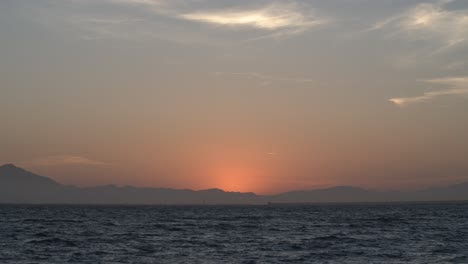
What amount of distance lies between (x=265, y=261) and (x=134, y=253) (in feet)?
45.9

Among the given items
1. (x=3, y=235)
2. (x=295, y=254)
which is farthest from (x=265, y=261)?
(x=3, y=235)

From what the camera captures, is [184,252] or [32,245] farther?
[32,245]

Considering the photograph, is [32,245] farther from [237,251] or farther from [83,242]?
[237,251]

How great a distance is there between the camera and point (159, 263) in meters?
52.5

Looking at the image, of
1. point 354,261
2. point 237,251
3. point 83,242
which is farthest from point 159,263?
point 83,242

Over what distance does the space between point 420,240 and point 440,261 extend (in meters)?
21.5

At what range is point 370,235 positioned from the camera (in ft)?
277

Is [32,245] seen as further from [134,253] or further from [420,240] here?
[420,240]

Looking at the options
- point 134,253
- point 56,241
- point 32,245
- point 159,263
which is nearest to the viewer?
point 159,263

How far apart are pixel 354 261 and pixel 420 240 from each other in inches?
981

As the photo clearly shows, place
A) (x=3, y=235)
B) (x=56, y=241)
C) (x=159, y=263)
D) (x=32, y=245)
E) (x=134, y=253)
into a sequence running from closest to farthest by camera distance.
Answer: (x=159, y=263) < (x=134, y=253) < (x=32, y=245) < (x=56, y=241) < (x=3, y=235)

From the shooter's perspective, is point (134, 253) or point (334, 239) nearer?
point (134, 253)

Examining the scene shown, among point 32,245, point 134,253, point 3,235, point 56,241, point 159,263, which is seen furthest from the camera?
point 3,235

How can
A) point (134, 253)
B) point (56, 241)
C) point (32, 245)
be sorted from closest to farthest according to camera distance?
1. point (134, 253)
2. point (32, 245)
3. point (56, 241)
